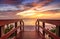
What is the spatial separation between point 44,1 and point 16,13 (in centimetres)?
169

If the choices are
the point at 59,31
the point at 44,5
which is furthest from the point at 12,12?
the point at 59,31

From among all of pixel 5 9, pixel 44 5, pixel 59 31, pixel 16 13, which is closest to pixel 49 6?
pixel 44 5

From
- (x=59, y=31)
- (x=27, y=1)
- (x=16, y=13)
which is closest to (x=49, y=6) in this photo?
(x=27, y=1)

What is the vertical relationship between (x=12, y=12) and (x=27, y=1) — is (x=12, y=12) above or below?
below

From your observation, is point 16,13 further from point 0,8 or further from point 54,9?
point 54,9

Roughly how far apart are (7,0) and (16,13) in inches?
34.3

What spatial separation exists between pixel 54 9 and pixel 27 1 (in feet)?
5.01

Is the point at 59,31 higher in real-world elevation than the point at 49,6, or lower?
lower

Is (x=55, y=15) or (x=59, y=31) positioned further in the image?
(x=55, y=15)

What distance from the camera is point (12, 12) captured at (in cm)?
779

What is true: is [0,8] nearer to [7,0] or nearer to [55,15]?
[7,0]

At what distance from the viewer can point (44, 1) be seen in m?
7.64

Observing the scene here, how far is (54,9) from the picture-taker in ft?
25.1

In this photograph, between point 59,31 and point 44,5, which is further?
point 44,5
